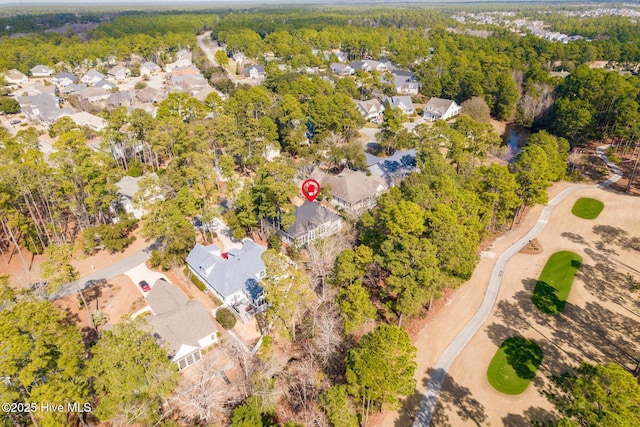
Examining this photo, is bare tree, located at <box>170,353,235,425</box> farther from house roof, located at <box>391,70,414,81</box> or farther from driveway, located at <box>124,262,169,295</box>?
house roof, located at <box>391,70,414,81</box>

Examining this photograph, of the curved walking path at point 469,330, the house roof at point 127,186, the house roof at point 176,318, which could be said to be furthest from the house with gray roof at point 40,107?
the curved walking path at point 469,330

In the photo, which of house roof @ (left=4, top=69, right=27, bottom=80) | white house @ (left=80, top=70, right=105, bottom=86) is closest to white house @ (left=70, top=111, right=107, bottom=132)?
white house @ (left=80, top=70, right=105, bottom=86)

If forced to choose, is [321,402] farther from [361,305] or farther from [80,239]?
[80,239]

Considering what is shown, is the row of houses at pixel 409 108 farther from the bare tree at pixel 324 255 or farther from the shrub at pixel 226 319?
the shrub at pixel 226 319

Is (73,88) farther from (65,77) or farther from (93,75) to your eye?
(93,75)

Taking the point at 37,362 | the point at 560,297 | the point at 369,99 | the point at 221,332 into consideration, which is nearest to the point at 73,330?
the point at 37,362

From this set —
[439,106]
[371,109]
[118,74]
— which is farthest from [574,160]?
[118,74]
